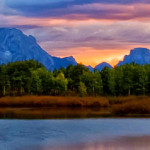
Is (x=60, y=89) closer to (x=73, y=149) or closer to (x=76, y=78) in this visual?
(x=76, y=78)

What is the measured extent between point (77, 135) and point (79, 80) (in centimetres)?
8786

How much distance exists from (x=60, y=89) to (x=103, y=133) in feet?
252

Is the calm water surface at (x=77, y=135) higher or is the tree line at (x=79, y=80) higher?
the tree line at (x=79, y=80)

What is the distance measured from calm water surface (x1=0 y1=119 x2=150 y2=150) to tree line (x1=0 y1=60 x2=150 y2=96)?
59.4 m

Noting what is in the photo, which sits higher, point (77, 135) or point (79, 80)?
point (79, 80)

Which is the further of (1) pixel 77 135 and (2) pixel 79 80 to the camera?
(2) pixel 79 80

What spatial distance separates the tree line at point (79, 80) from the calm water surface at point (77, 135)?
59.4 metres

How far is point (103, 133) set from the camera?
3219cm

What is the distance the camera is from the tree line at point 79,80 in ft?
→ 337

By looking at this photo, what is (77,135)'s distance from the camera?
30.8 m

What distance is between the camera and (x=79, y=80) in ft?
389

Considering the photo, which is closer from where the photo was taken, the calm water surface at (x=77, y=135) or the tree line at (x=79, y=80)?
the calm water surface at (x=77, y=135)

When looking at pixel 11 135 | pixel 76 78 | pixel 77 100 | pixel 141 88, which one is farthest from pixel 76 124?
pixel 76 78

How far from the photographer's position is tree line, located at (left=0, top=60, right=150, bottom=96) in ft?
337
